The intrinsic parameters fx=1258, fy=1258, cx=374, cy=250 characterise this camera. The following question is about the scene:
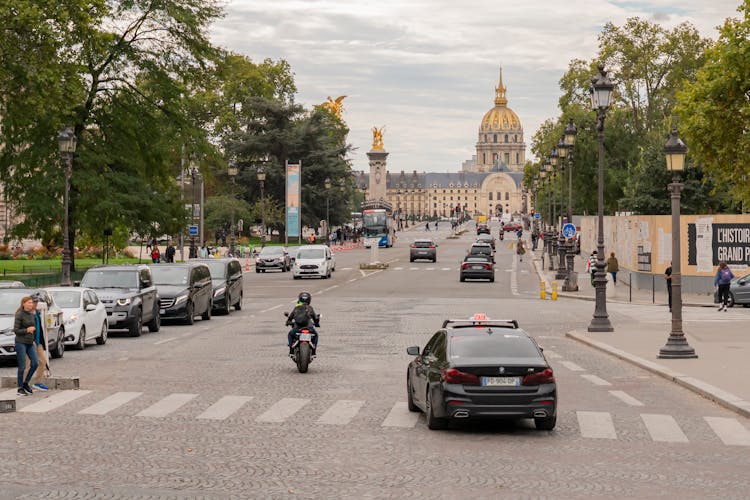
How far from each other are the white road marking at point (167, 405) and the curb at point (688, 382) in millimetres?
7897

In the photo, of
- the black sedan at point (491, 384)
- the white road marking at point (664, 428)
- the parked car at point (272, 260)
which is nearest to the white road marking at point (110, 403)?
the black sedan at point (491, 384)

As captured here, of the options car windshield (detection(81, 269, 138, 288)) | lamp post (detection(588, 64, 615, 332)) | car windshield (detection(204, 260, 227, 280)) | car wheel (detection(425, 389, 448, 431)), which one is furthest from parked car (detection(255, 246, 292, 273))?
car wheel (detection(425, 389, 448, 431))

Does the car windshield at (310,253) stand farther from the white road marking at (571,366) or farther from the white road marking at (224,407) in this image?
the white road marking at (224,407)

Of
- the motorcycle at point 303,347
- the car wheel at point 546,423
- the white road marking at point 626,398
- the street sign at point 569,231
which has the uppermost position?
the street sign at point 569,231

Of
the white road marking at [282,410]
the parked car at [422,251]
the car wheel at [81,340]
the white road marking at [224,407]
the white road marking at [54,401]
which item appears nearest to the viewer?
the white road marking at [282,410]

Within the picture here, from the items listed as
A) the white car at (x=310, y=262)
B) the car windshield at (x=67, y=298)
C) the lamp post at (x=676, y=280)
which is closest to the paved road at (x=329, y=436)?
the car windshield at (x=67, y=298)

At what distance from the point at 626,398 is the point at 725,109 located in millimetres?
37453

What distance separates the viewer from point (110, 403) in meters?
18.3

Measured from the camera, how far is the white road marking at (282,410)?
16.9 meters

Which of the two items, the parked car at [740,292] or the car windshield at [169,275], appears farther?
the parked car at [740,292]

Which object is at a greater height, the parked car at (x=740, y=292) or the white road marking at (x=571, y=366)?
the parked car at (x=740, y=292)

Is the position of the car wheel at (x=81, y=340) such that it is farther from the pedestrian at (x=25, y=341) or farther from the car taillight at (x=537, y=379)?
the car taillight at (x=537, y=379)

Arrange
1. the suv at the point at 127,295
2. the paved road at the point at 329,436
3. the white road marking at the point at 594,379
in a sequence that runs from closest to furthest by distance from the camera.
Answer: the paved road at the point at 329,436 < the white road marking at the point at 594,379 < the suv at the point at 127,295

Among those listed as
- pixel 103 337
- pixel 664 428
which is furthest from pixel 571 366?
pixel 103 337
